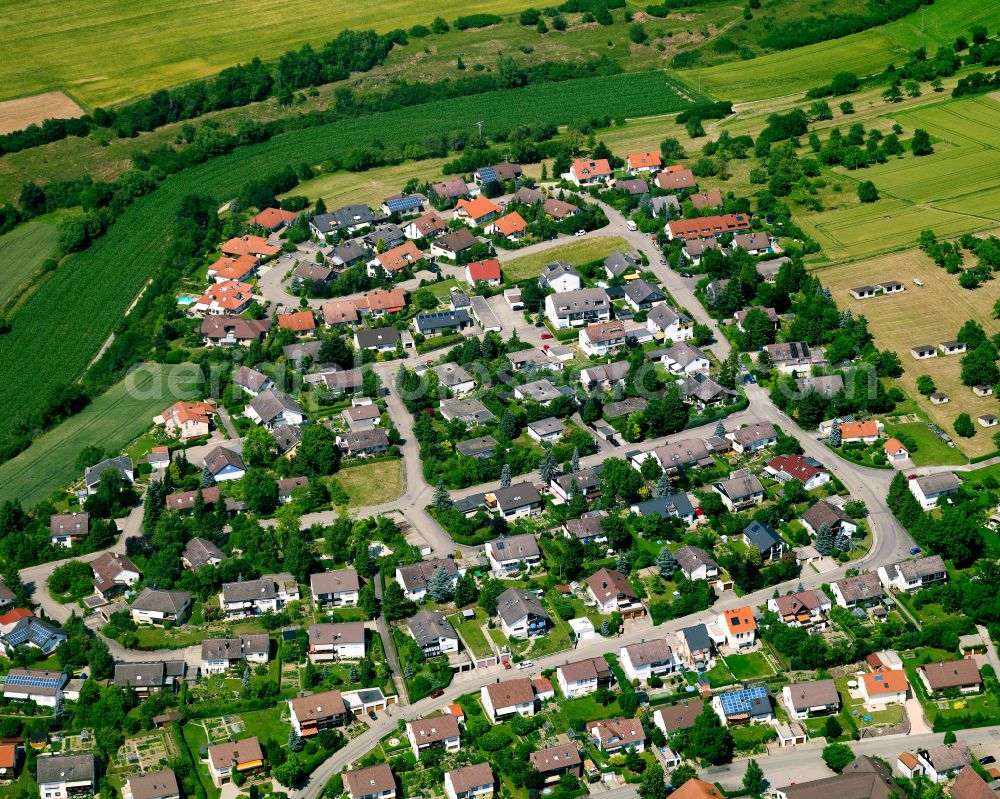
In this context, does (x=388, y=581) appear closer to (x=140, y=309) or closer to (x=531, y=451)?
(x=531, y=451)

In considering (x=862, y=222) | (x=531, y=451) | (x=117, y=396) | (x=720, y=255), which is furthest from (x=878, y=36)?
(x=117, y=396)

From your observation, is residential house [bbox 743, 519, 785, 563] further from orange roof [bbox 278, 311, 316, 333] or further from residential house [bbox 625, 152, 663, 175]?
residential house [bbox 625, 152, 663, 175]

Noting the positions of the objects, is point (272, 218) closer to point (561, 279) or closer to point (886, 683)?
point (561, 279)

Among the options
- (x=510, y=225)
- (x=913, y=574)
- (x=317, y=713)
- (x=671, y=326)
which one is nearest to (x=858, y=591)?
(x=913, y=574)

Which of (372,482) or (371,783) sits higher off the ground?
(372,482)

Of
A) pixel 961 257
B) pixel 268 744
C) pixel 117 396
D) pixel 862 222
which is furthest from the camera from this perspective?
pixel 862 222

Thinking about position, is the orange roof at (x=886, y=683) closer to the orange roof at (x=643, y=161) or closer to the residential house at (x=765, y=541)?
the residential house at (x=765, y=541)

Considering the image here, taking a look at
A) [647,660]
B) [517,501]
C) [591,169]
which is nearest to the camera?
[647,660]
